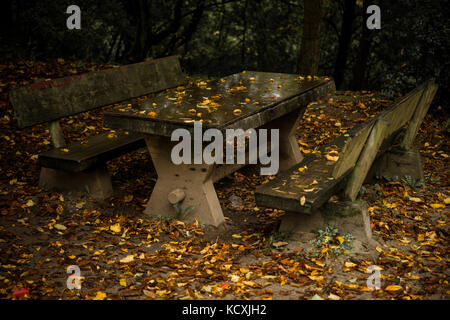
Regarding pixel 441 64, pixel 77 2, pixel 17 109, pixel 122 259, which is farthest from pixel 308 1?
pixel 122 259

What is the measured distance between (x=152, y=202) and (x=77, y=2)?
17.8 feet

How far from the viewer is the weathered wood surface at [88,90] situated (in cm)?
426

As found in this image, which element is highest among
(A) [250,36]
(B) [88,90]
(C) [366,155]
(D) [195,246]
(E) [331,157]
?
(A) [250,36]

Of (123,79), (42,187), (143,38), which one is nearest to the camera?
(42,187)

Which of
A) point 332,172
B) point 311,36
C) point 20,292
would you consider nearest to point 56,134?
point 20,292

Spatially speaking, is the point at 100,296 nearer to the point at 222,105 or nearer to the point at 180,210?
the point at 180,210

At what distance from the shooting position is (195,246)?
12.5 feet

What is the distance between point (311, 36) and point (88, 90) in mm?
3851

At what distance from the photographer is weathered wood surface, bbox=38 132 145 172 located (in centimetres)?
415

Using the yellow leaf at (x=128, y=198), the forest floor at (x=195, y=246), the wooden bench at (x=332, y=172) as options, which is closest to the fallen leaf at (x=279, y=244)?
the forest floor at (x=195, y=246)

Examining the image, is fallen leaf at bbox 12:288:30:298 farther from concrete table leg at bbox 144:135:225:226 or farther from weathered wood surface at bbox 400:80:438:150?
weathered wood surface at bbox 400:80:438:150

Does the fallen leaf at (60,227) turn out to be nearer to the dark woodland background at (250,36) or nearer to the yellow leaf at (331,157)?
the yellow leaf at (331,157)

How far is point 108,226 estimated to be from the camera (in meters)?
4.10
